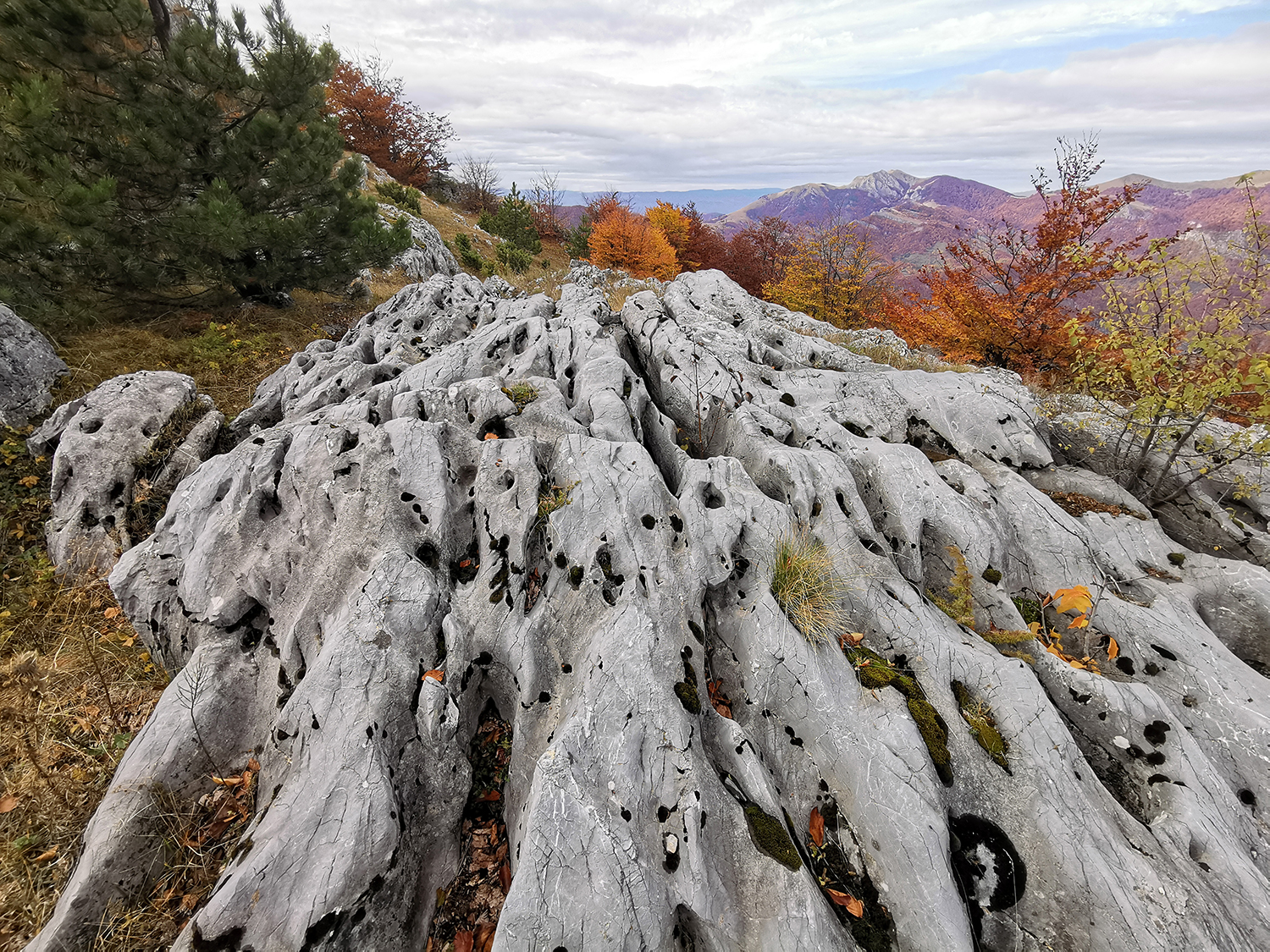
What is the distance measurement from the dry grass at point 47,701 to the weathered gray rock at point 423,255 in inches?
603

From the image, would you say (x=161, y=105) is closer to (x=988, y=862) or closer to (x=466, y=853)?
(x=466, y=853)

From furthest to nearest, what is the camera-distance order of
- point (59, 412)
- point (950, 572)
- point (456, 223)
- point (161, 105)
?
point (456, 223) < point (161, 105) < point (59, 412) < point (950, 572)

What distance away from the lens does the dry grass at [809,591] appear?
5566 millimetres

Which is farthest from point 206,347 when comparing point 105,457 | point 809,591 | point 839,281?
point 839,281

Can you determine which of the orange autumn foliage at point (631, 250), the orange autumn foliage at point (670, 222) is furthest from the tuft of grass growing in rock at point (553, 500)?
the orange autumn foliage at point (670, 222)

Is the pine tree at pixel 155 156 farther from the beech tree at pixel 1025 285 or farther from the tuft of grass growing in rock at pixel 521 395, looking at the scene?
the beech tree at pixel 1025 285

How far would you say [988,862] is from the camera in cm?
442

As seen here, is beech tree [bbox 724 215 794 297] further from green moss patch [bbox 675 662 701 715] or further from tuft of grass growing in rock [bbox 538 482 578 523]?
green moss patch [bbox 675 662 701 715]

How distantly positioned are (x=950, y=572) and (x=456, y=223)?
4398cm

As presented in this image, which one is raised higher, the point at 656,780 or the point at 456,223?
the point at 456,223

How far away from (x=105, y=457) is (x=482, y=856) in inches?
385

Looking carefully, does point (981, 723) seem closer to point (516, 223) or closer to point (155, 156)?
point (155, 156)

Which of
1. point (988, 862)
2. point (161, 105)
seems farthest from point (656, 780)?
point (161, 105)

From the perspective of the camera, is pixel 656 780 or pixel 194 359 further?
pixel 194 359
